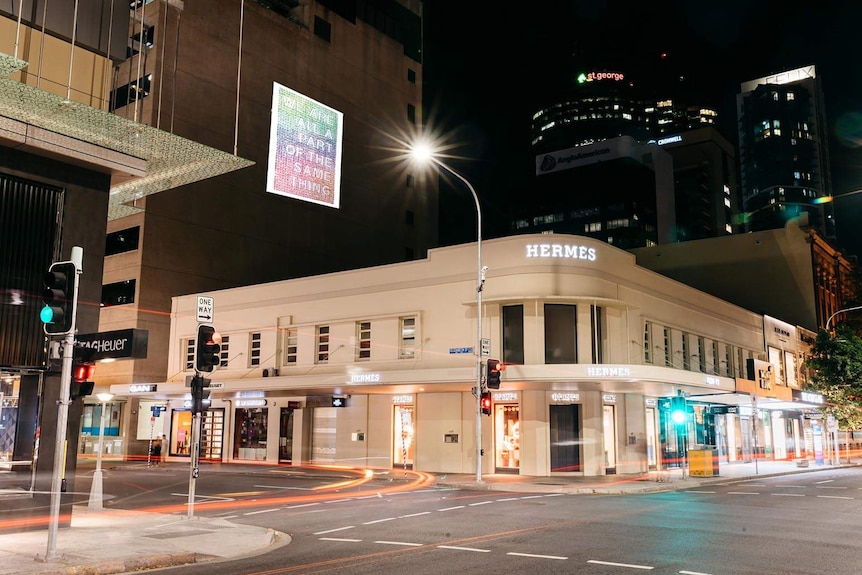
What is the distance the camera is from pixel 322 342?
3856cm

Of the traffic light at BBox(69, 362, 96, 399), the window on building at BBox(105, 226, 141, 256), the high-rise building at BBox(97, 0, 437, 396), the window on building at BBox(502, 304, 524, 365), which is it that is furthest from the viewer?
the window on building at BBox(105, 226, 141, 256)

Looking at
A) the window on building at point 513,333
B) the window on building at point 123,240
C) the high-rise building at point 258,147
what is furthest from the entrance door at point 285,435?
the window on building at point 123,240

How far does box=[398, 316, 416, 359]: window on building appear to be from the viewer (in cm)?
3506

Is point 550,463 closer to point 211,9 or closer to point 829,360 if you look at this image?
point 829,360

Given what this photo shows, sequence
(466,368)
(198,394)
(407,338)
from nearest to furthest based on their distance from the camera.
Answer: (198,394) < (466,368) < (407,338)

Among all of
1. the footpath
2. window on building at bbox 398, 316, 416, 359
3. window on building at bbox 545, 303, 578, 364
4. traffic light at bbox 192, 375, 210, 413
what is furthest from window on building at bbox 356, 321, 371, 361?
traffic light at bbox 192, 375, 210, 413

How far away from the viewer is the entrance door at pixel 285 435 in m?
39.6

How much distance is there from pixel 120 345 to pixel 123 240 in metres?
38.0

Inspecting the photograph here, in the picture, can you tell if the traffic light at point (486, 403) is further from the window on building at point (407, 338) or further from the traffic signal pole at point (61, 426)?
the traffic signal pole at point (61, 426)

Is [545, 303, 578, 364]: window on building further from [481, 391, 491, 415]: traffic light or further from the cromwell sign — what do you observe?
the cromwell sign

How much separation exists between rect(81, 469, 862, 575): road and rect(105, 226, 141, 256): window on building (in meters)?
24.6

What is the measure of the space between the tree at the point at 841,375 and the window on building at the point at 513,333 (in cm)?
2805

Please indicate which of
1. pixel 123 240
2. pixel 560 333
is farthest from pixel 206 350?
pixel 123 240

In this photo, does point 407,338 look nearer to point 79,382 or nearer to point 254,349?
point 254,349
